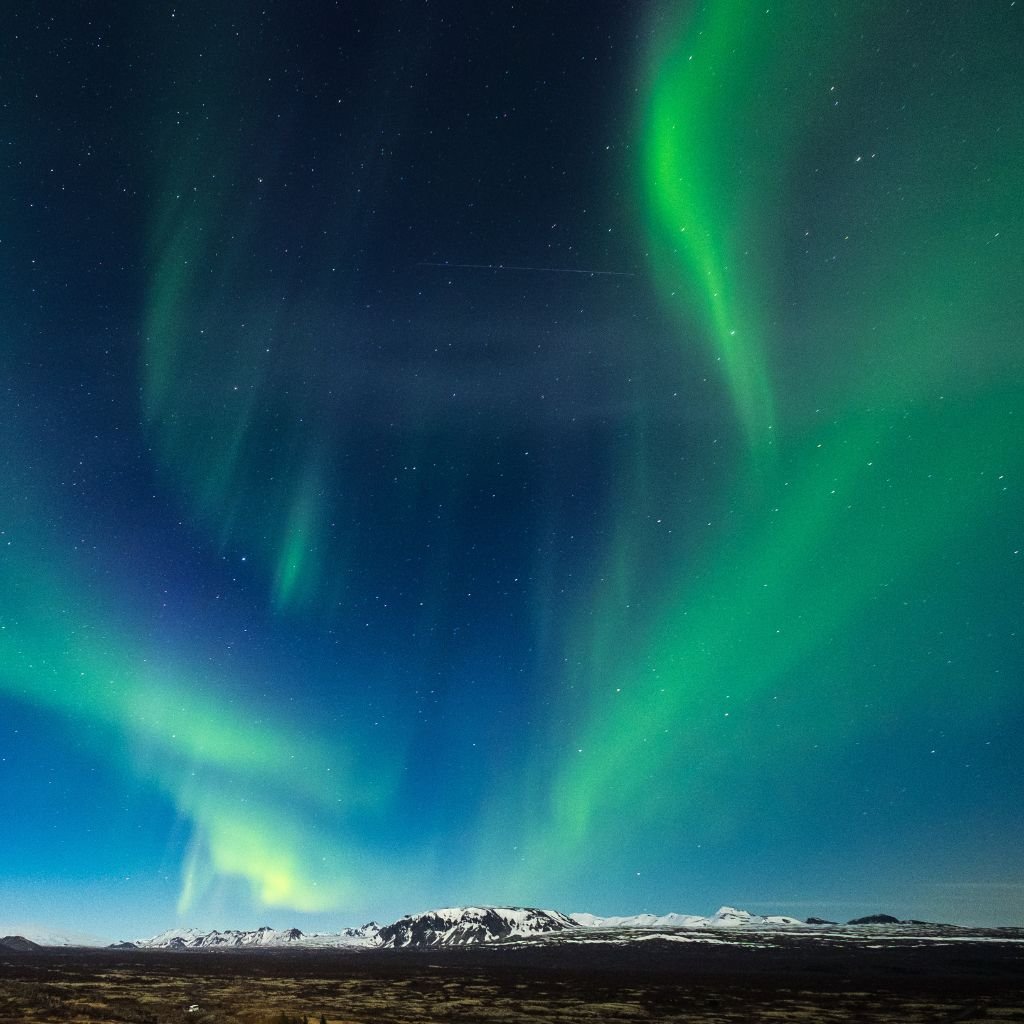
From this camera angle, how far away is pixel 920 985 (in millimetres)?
93250

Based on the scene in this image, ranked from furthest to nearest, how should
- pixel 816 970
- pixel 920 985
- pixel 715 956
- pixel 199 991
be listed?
pixel 715 956, pixel 816 970, pixel 920 985, pixel 199 991

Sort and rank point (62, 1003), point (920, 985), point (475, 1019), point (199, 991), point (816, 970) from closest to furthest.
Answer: point (475, 1019)
point (62, 1003)
point (199, 991)
point (920, 985)
point (816, 970)

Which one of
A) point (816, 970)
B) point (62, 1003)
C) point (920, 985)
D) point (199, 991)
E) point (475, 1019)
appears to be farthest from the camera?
point (816, 970)

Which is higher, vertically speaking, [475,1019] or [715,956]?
[715,956]

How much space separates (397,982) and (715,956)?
108 m

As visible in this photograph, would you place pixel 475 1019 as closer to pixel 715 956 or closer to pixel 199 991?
pixel 199 991

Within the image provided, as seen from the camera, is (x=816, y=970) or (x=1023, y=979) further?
(x=816, y=970)

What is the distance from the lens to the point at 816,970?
12544cm

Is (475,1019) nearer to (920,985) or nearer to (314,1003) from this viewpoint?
(314,1003)

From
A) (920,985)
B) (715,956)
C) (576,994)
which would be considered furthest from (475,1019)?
(715,956)

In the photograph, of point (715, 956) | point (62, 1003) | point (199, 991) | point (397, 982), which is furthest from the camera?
point (715, 956)

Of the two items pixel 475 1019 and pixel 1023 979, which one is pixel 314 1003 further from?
pixel 1023 979


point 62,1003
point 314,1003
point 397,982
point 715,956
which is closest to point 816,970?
point 715,956

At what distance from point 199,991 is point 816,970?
100m
